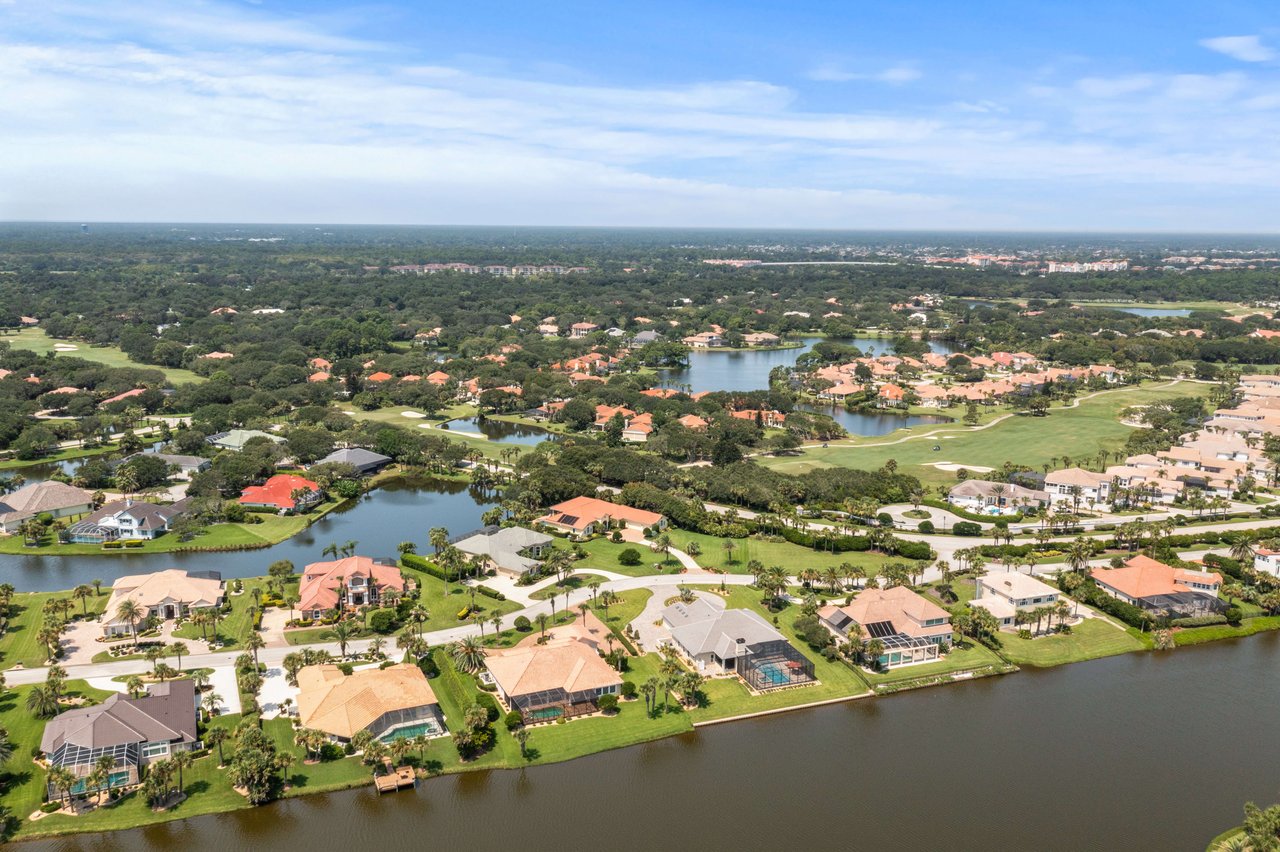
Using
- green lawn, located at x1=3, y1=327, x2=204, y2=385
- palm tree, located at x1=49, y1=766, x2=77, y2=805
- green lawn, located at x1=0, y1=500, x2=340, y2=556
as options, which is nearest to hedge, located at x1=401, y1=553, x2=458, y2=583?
green lawn, located at x1=0, y1=500, x2=340, y2=556

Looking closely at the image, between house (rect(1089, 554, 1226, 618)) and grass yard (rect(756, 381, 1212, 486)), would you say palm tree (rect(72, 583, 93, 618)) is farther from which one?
house (rect(1089, 554, 1226, 618))

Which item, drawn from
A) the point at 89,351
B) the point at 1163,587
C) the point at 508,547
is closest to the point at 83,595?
the point at 508,547

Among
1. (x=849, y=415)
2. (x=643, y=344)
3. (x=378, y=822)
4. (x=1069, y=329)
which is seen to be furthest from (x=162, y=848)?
(x=1069, y=329)

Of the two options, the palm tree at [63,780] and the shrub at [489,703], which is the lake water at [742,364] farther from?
the palm tree at [63,780]

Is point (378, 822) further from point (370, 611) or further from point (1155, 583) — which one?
point (1155, 583)

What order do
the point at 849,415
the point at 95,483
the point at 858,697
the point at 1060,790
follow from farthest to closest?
the point at 849,415
the point at 95,483
the point at 858,697
the point at 1060,790

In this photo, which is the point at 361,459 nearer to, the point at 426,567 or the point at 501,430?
the point at 501,430
